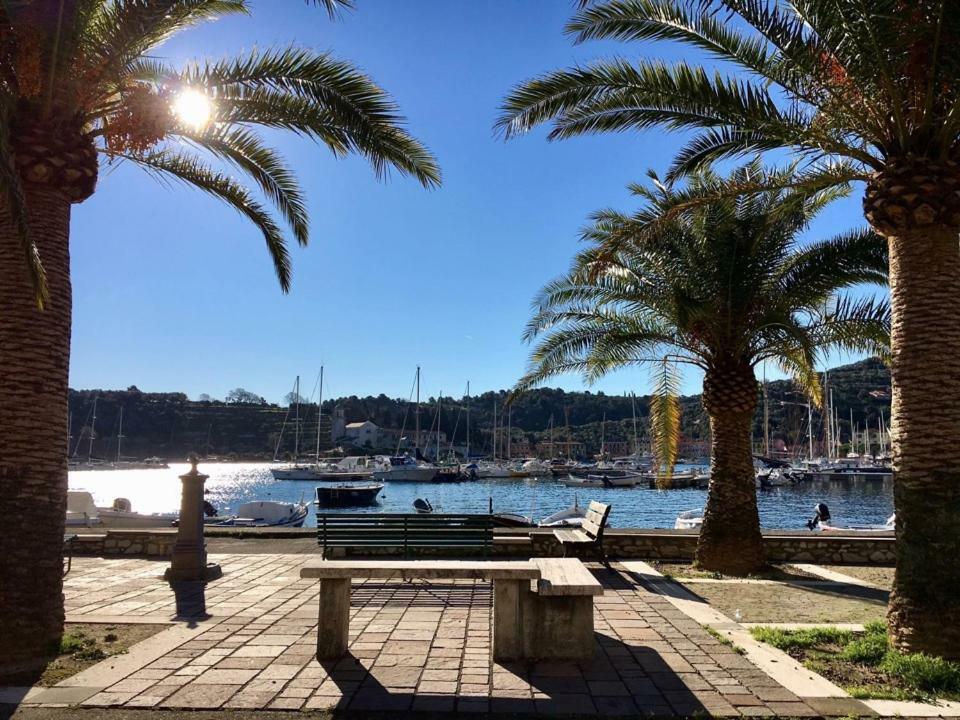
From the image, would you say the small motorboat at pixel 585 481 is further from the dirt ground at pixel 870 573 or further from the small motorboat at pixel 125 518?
the dirt ground at pixel 870 573

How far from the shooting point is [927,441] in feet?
18.6

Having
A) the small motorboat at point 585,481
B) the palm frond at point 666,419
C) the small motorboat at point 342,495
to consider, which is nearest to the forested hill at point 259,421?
the small motorboat at point 585,481

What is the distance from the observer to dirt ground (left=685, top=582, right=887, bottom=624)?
7238 mm

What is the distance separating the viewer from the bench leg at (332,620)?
5.30 metres

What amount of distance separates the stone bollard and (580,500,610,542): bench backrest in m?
5.01

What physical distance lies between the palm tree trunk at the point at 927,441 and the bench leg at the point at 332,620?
4541 millimetres

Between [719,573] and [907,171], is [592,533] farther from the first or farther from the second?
[907,171]

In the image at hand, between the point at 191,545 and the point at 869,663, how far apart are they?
7.60 m

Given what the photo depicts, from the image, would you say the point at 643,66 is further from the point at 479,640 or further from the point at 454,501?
the point at 454,501

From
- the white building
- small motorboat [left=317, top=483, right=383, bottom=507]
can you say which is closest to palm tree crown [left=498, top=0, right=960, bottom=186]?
small motorboat [left=317, top=483, right=383, bottom=507]

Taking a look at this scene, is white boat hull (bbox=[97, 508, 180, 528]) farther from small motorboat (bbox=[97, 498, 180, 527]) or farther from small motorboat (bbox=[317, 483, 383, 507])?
small motorboat (bbox=[317, 483, 383, 507])

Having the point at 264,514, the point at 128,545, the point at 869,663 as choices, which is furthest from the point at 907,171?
the point at 264,514

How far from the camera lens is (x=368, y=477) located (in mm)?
82625

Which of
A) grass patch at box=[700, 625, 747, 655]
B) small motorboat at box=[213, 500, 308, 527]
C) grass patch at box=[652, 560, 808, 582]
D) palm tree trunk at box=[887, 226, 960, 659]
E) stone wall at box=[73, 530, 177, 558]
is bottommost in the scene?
small motorboat at box=[213, 500, 308, 527]
